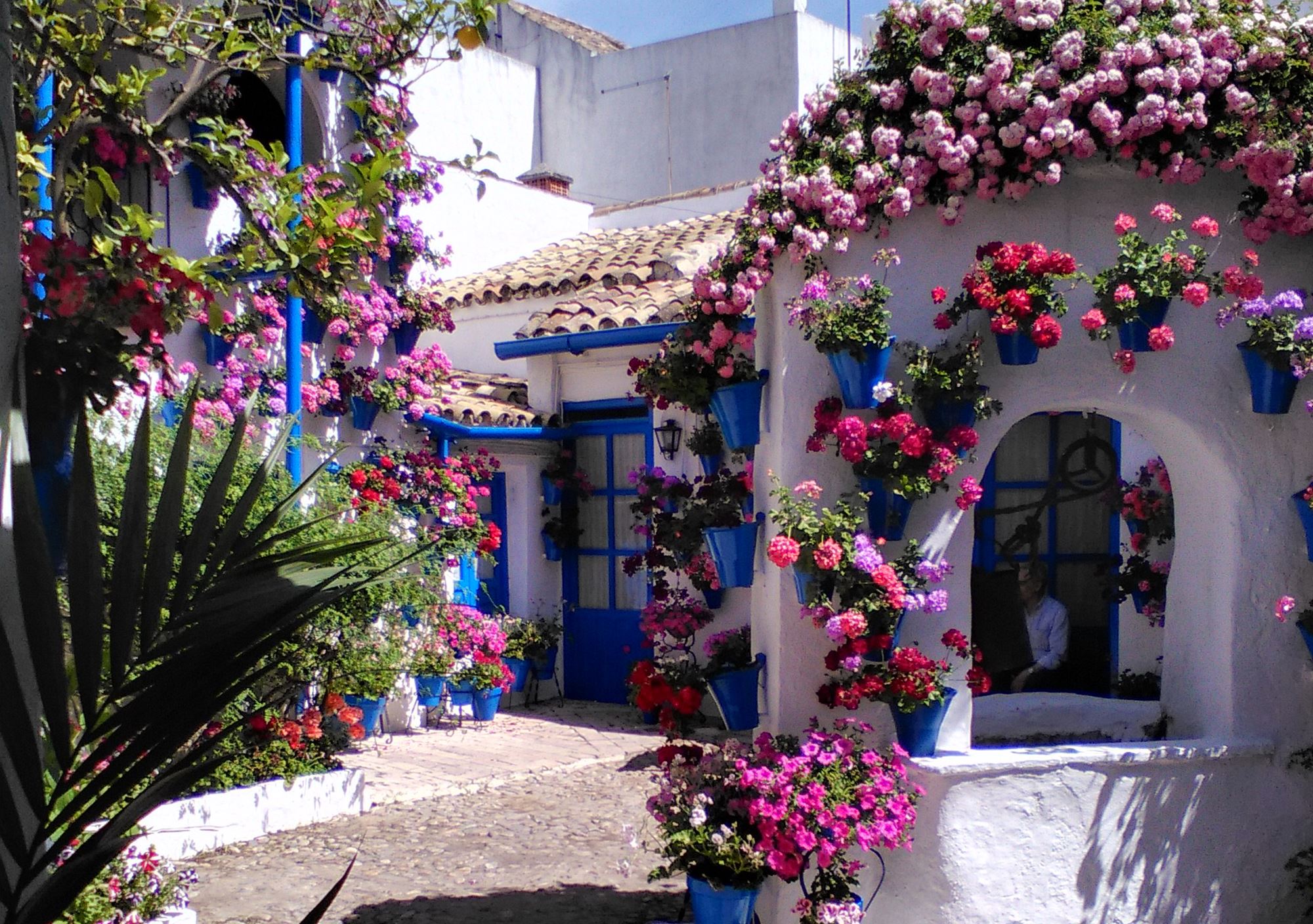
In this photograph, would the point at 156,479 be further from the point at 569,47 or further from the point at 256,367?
the point at 569,47

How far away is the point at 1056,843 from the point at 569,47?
13932mm

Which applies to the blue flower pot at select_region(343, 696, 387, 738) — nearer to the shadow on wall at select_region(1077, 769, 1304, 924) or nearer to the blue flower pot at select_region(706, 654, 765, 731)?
the blue flower pot at select_region(706, 654, 765, 731)

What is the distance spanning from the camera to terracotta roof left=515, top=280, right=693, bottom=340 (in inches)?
359

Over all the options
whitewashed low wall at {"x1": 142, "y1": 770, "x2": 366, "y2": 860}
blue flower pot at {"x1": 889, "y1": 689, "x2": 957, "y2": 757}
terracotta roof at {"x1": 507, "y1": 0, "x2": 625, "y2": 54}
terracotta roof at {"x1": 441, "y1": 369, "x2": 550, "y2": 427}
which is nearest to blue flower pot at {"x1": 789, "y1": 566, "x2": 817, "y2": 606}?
blue flower pot at {"x1": 889, "y1": 689, "x2": 957, "y2": 757}

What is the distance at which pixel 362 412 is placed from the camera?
8.38m

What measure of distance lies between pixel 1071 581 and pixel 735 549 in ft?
12.3

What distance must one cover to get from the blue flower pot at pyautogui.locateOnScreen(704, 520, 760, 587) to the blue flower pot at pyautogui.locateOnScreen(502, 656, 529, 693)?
5227 millimetres

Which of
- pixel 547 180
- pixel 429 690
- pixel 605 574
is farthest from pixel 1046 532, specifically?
pixel 547 180

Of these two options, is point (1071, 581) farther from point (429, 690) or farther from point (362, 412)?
point (362, 412)

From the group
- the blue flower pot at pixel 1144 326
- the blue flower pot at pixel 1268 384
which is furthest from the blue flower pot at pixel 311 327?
the blue flower pot at pixel 1268 384

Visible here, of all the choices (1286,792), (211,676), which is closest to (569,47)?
(1286,792)

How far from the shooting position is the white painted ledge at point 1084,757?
439cm

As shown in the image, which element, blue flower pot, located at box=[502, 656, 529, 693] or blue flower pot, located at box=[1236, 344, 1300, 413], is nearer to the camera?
blue flower pot, located at box=[1236, 344, 1300, 413]

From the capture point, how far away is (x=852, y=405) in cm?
445
